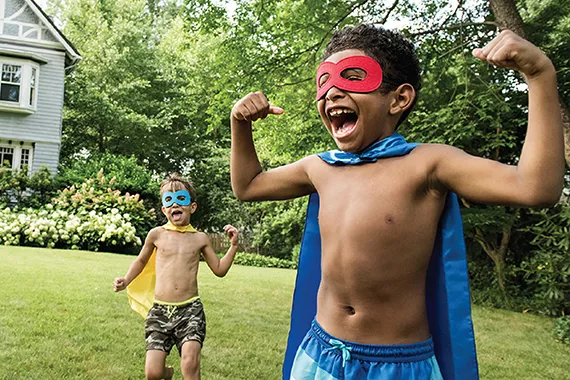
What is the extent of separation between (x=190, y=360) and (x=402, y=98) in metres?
2.50

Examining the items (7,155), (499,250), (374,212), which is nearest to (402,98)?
(374,212)

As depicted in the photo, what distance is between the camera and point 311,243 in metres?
1.97

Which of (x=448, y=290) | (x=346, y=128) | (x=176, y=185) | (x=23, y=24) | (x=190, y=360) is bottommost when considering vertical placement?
(x=190, y=360)

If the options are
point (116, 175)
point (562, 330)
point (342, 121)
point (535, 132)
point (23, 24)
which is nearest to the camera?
point (535, 132)

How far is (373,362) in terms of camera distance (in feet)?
5.43

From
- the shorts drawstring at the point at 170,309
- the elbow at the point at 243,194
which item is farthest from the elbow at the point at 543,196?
the shorts drawstring at the point at 170,309

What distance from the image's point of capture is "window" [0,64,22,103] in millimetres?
18922

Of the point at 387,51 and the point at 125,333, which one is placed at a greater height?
the point at 387,51

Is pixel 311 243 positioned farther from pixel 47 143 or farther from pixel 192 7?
pixel 47 143

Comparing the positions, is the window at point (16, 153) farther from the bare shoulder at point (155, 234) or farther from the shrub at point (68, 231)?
the bare shoulder at point (155, 234)

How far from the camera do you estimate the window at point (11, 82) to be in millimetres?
18922

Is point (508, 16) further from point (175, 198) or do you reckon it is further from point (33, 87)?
point (33, 87)

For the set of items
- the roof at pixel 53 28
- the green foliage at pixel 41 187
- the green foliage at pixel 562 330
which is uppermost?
the roof at pixel 53 28

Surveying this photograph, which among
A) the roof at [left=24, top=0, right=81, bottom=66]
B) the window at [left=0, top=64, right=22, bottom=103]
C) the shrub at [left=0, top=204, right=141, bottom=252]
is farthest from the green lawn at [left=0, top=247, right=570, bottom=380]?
the roof at [left=24, top=0, right=81, bottom=66]
